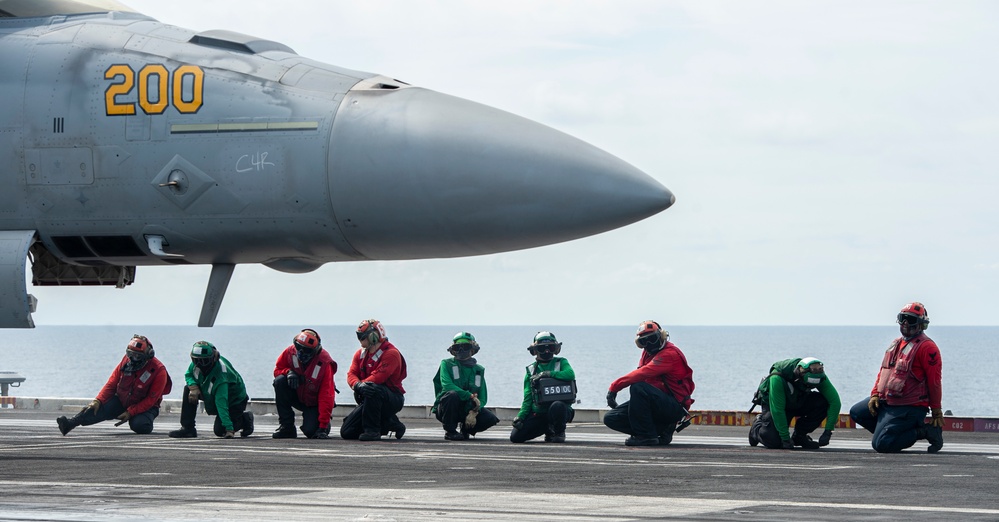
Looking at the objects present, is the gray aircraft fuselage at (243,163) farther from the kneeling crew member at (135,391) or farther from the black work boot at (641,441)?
the kneeling crew member at (135,391)

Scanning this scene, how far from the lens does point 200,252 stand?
35.2 ft

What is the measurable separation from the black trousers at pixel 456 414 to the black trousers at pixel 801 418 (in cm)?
331

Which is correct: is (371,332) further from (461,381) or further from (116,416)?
(116,416)

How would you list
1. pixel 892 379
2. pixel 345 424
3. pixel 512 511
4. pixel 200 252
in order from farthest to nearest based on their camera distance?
pixel 345 424, pixel 892 379, pixel 200 252, pixel 512 511

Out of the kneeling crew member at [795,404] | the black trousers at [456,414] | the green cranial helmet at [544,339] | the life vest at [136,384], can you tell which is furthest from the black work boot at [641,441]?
the life vest at [136,384]

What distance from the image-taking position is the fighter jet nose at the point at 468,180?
9.62m

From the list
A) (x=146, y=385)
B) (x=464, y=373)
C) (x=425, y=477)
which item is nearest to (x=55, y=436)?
(x=146, y=385)

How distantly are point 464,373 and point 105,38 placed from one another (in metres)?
8.05

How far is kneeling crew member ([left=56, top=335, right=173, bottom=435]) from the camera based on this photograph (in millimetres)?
18484

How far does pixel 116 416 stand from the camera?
744 inches

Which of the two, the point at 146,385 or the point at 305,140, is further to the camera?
the point at 146,385

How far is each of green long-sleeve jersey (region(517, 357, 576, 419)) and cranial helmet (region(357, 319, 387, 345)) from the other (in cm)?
184

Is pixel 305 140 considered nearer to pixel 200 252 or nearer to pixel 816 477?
pixel 200 252

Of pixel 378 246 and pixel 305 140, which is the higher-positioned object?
pixel 305 140
